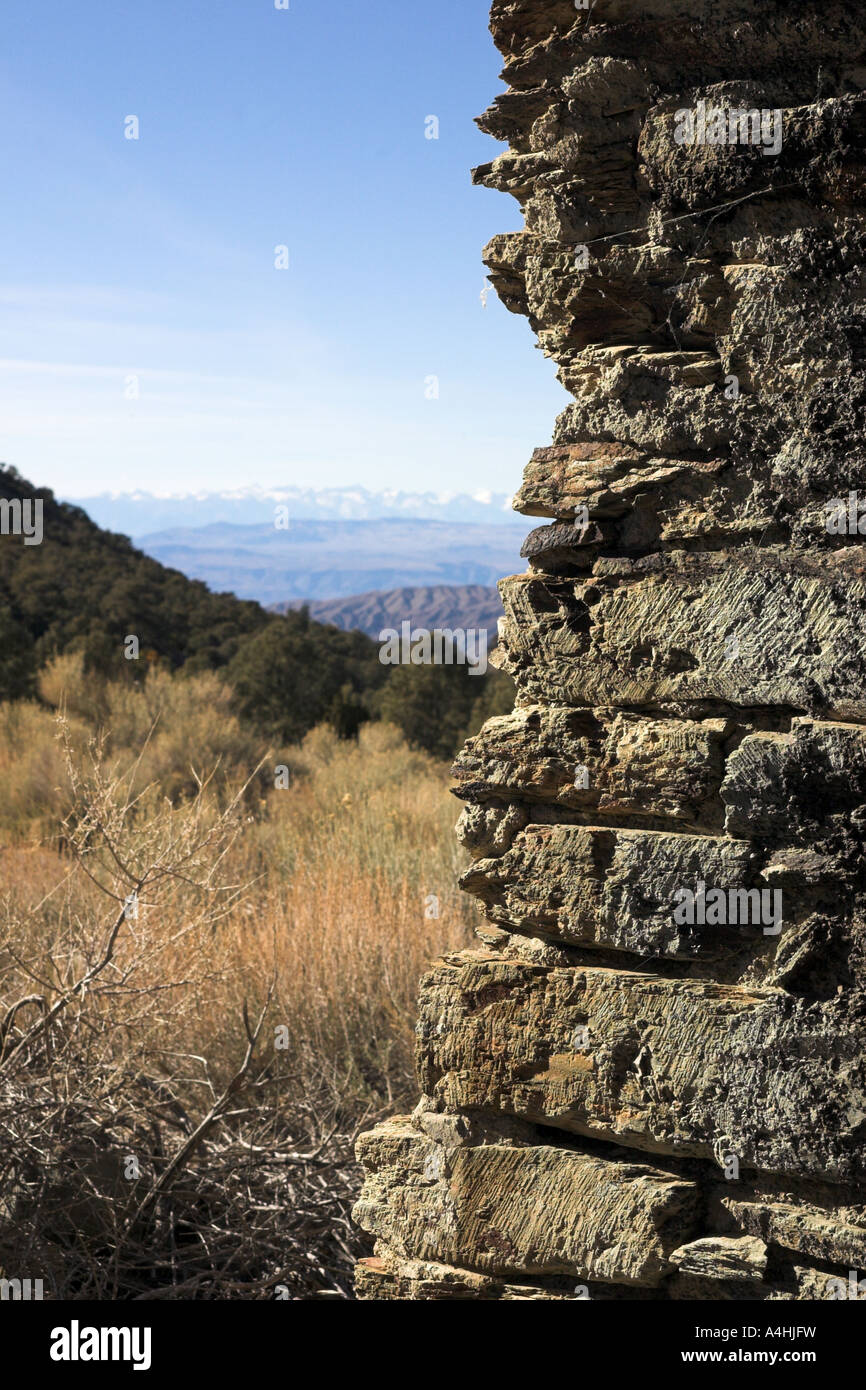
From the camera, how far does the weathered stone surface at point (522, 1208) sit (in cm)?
215

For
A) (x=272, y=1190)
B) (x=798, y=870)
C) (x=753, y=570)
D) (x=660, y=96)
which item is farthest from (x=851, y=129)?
(x=272, y=1190)

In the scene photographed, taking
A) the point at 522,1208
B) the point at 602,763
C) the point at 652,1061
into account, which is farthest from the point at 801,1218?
the point at 602,763

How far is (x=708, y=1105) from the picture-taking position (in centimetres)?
210

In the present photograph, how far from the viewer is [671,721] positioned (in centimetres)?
221

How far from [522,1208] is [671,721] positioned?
1.06 meters

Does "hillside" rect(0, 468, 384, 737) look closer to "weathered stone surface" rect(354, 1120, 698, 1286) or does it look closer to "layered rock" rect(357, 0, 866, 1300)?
"weathered stone surface" rect(354, 1120, 698, 1286)

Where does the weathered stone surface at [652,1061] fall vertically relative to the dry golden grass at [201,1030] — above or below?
above

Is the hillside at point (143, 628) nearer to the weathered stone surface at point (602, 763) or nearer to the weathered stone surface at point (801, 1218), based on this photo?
the weathered stone surface at point (602, 763)

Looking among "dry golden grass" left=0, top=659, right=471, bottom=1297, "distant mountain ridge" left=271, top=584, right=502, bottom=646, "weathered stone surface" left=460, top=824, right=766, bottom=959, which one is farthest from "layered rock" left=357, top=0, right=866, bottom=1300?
"distant mountain ridge" left=271, top=584, right=502, bottom=646

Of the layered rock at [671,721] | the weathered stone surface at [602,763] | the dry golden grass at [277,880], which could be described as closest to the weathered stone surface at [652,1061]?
the layered rock at [671,721]

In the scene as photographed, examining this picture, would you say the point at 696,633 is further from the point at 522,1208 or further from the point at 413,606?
the point at 413,606

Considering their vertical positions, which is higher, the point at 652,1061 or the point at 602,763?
the point at 602,763

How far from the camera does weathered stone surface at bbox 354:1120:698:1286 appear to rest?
2154mm

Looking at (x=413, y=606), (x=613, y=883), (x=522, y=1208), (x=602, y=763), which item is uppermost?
(x=413, y=606)
